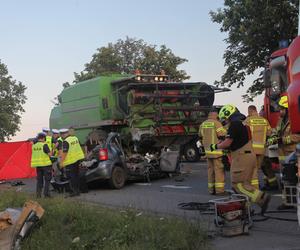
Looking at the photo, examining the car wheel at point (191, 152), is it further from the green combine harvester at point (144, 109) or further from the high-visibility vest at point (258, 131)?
the high-visibility vest at point (258, 131)

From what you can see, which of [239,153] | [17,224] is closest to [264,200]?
[239,153]

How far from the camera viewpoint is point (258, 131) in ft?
35.1

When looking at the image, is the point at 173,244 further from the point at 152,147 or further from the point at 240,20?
the point at 240,20

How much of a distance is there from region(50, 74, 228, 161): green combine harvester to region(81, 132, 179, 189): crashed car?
252cm

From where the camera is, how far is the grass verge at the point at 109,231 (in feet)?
20.1

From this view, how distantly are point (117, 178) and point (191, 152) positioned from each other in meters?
7.07

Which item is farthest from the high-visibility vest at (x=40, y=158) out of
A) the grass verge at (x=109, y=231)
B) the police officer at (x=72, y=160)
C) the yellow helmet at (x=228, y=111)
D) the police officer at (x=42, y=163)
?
the yellow helmet at (x=228, y=111)

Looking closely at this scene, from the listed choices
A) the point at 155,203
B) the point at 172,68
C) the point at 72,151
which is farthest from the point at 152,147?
the point at 172,68

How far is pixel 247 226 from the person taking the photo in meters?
6.81

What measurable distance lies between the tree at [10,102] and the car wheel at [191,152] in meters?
34.7

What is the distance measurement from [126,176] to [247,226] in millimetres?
6666

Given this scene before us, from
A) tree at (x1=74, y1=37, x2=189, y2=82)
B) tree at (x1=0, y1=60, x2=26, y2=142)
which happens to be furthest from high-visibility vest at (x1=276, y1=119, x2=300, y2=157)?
tree at (x1=0, y1=60, x2=26, y2=142)

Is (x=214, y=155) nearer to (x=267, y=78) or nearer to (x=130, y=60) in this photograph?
(x=267, y=78)

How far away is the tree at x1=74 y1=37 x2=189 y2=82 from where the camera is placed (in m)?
44.2
